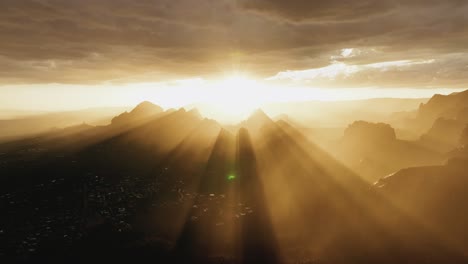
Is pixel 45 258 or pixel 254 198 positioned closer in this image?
pixel 45 258

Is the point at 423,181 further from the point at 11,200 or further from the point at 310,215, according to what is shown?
the point at 11,200

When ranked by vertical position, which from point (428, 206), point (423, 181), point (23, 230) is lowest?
point (23, 230)

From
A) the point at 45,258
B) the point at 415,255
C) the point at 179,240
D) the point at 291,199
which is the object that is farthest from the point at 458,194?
the point at 45,258

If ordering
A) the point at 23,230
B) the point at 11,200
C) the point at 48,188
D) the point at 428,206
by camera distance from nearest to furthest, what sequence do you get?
1. the point at 428,206
2. the point at 23,230
3. the point at 11,200
4. the point at 48,188

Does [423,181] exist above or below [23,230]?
above

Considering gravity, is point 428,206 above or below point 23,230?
above

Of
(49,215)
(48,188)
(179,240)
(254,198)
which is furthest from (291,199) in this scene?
(48,188)

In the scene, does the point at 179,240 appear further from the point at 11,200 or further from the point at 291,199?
the point at 11,200

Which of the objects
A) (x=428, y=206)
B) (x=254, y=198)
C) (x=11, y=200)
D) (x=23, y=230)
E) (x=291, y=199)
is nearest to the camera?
(x=428, y=206)

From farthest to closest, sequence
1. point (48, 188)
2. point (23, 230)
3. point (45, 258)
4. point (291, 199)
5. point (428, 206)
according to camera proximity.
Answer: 1. point (48, 188)
2. point (291, 199)
3. point (23, 230)
4. point (45, 258)
5. point (428, 206)
